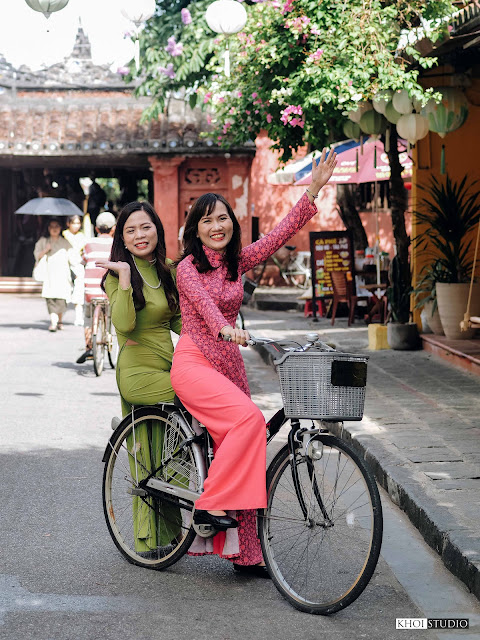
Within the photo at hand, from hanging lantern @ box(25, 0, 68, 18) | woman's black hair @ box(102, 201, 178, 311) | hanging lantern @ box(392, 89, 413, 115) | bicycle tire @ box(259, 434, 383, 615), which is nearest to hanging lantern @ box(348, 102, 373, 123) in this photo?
hanging lantern @ box(392, 89, 413, 115)

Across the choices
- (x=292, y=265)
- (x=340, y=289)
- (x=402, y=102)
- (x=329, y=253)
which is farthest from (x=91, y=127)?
(x=402, y=102)

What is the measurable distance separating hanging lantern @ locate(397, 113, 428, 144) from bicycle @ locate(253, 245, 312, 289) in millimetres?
15100

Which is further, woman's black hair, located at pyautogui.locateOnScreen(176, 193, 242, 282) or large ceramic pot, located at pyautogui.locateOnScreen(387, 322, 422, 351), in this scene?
large ceramic pot, located at pyautogui.locateOnScreen(387, 322, 422, 351)

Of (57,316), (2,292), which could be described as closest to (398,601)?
(57,316)

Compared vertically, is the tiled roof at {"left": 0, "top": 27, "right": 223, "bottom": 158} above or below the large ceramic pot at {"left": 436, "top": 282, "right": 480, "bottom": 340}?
above

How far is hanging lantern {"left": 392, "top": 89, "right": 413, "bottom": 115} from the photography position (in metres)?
11.6

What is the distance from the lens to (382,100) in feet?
39.2

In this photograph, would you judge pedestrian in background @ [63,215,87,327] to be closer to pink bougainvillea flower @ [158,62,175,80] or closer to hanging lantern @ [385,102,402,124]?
pink bougainvillea flower @ [158,62,175,80]

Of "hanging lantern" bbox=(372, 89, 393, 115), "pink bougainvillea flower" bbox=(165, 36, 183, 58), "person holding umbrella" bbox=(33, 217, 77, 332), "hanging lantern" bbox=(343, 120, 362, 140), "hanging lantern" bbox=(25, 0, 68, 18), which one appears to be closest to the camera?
"hanging lantern" bbox=(25, 0, 68, 18)

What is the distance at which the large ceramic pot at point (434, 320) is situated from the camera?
1277 centimetres

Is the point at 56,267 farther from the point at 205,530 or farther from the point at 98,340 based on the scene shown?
the point at 205,530

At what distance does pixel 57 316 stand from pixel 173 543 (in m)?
12.6

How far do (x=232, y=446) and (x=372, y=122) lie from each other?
9.02 meters

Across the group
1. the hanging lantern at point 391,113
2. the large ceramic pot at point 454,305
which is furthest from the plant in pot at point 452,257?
the hanging lantern at point 391,113
